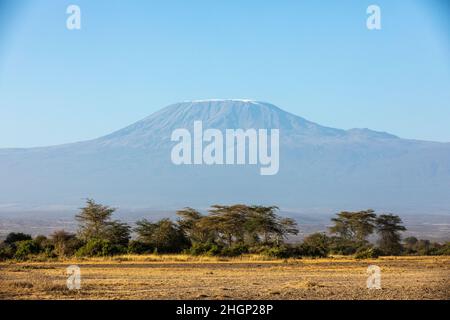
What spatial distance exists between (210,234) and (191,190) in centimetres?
13699

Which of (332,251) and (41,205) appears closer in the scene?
(332,251)

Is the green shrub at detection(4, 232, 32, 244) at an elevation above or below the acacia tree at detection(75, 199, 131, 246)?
below

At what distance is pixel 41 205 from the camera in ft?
599

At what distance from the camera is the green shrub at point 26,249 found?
1502 inches

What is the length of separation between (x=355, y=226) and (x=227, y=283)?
36187 mm

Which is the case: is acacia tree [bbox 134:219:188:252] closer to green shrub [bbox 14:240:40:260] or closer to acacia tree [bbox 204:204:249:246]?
acacia tree [bbox 204:204:249:246]

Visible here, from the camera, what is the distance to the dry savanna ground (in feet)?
59.8

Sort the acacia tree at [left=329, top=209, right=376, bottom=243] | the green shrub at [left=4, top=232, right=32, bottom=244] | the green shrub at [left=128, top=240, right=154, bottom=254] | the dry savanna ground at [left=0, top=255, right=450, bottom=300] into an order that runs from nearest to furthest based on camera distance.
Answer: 1. the dry savanna ground at [left=0, top=255, right=450, bottom=300]
2. the green shrub at [left=128, top=240, right=154, bottom=254]
3. the green shrub at [left=4, top=232, right=32, bottom=244]
4. the acacia tree at [left=329, top=209, right=376, bottom=243]

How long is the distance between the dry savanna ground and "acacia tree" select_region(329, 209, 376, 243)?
24910 millimetres

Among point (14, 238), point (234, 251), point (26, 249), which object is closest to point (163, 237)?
point (234, 251)

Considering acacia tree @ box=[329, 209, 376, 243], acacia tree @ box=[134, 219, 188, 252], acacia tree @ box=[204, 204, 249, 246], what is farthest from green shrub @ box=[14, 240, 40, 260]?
acacia tree @ box=[329, 209, 376, 243]

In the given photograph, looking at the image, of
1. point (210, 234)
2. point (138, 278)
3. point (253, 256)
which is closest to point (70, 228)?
point (210, 234)

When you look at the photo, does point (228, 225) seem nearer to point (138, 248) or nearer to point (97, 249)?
point (138, 248)
